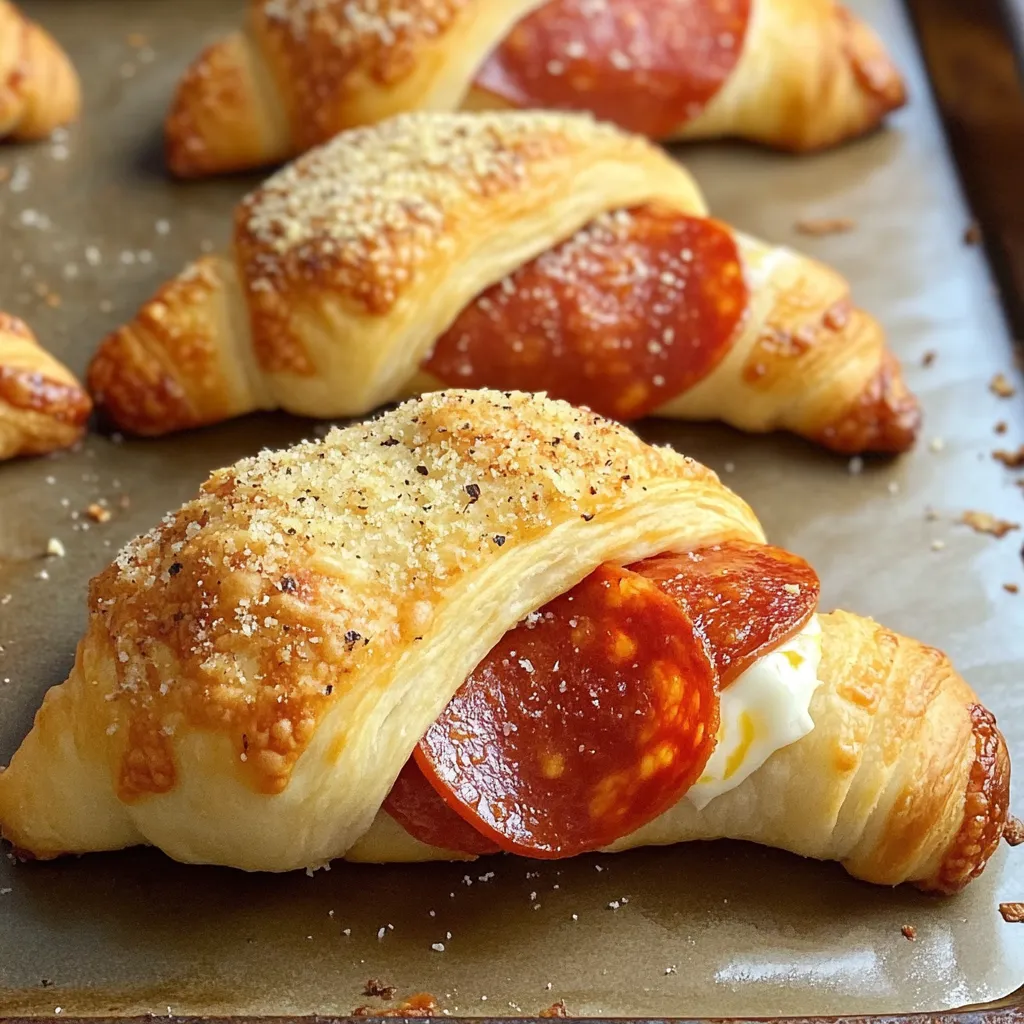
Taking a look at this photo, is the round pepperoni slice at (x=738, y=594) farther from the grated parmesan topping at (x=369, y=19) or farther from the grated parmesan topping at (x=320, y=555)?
the grated parmesan topping at (x=369, y=19)

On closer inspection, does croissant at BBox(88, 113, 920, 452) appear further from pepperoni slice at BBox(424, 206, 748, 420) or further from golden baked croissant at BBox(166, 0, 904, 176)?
golden baked croissant at BBox(166, 0, 904, 176)

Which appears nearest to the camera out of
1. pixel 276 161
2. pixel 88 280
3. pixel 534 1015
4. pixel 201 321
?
pixel 534 1015

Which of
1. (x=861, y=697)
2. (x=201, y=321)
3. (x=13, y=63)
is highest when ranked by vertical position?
(x=13, y=63)

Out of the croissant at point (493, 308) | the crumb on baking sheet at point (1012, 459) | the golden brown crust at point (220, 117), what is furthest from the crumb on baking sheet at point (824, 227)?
the golden brown crust at point (220, 117)

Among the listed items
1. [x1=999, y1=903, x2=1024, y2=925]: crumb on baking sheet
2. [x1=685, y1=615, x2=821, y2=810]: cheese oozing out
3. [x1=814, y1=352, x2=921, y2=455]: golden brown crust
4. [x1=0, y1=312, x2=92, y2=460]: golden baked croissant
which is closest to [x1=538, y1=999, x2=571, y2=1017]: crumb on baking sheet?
[x1=685, y1=615, x2=821, y2=810]: cheese oozing out

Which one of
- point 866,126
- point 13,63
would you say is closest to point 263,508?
point 13,63

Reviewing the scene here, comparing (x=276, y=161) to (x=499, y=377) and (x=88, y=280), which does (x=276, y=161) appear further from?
(x=499, y=377)

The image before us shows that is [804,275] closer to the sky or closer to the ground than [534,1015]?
closer to the sky
